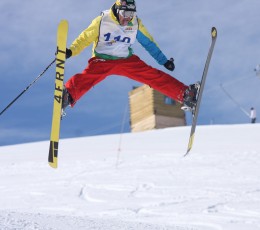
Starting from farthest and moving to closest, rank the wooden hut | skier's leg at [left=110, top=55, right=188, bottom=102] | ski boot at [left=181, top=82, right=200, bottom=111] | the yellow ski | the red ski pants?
the wooden hut → ski boot at [left=181, top=82, right=200, bottom=111] → skier's leg at [left=110, top=55, right=188, bottom=102] → the red ski pants → the yellow ski

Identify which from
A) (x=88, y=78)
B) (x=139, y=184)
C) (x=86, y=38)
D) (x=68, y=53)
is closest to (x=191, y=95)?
(x=88, y=78)

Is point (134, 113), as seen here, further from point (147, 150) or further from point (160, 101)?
point (147, 150)

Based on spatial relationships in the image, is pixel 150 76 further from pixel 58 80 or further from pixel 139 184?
pixel 139 184

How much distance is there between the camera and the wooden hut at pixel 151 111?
78.6ft

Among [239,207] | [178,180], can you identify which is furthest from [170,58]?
[178,180]

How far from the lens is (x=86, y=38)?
18.8 ft

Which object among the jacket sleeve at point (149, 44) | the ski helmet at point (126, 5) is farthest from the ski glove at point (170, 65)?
the ski helmet at point (126, 5)

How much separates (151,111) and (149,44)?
1796 cm

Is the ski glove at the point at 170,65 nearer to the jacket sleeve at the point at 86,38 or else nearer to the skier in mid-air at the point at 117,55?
the skier in mid-air at the point at 117,55

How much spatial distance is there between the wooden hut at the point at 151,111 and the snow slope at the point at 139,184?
5386mm

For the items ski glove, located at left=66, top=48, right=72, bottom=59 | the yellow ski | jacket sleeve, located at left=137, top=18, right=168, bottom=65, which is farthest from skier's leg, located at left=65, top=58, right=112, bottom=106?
jacket sleeve, located at left=137, top=18, right=168, bottom=65

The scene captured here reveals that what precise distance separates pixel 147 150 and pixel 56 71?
34.8ft

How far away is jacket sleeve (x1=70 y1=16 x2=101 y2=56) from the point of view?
5.70m

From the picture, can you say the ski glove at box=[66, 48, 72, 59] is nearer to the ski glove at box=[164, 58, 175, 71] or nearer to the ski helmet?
the ski helmet
